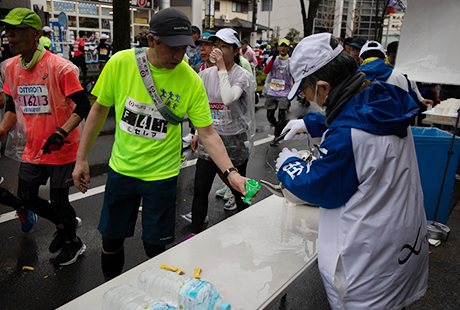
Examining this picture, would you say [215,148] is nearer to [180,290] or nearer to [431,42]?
[180,290]

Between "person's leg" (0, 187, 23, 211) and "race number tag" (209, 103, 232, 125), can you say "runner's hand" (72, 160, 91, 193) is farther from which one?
"race number tag" (209, 103, 232, 125)

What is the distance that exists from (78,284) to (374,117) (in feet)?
8.99

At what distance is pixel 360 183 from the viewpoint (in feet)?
5.41

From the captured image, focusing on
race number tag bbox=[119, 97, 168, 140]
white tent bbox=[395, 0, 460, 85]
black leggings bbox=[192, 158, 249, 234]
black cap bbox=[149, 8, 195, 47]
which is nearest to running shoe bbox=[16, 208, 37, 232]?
black leggings bbox=[192, 158, 249, 234]

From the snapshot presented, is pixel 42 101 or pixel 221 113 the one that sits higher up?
pixel 42 101

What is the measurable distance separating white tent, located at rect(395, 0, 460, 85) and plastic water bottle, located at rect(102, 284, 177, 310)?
3973 mm

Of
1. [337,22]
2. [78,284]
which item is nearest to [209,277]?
[78,284]

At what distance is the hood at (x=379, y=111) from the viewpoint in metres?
1.57

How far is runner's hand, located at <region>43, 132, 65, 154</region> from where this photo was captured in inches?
113

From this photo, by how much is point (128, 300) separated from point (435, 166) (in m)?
3.74

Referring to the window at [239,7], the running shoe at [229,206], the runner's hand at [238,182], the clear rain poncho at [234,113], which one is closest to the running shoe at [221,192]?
the running shoe at [229,206]

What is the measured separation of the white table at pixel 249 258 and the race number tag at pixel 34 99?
1807 mm

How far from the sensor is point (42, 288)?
306cm

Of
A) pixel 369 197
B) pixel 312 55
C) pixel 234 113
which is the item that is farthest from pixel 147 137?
pixel 234 113
